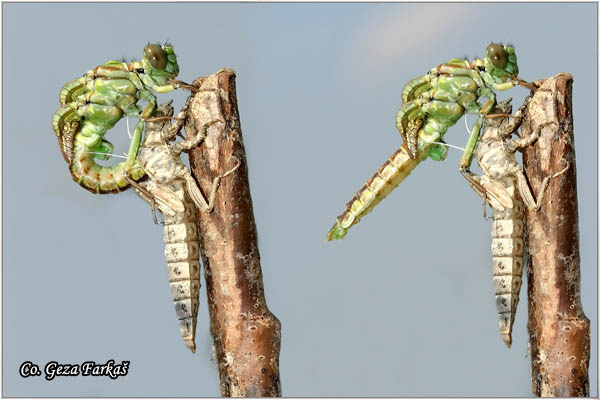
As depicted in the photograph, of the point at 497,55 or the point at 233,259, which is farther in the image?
the point at 497,55

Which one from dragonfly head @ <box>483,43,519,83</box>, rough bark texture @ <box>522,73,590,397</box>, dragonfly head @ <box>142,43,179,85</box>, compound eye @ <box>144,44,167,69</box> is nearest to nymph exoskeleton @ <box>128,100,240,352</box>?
dragonfly head @ <box>142,43,179,85</box>

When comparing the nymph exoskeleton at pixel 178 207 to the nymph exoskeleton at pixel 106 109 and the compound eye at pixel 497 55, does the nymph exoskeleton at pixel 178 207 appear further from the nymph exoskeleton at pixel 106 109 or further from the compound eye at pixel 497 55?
the compound eye at pixel 497 55

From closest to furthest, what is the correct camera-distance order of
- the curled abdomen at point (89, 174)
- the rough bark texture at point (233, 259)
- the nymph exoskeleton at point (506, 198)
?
1. the rough bark texture at point (233, 259)
2. the nymph exoskeleton at point (506, 198)
3. the curled abdomen at point (89, 174)

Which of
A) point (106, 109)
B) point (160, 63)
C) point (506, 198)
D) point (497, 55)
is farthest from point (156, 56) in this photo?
point (506, 198)

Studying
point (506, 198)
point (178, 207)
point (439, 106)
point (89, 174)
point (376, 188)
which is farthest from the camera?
point (376, 188)

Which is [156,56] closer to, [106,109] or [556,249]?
Result: [106,109]

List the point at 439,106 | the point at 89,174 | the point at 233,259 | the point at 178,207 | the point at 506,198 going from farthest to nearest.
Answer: the point at 89,174
the point at 439,106
the point at 506,198
the point at 178,207
the point at 233,259

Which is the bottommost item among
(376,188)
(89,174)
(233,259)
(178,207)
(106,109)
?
(233,259)

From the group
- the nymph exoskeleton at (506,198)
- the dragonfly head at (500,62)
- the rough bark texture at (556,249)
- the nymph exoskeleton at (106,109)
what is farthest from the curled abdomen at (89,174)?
the rough bark texture at (556,249)
